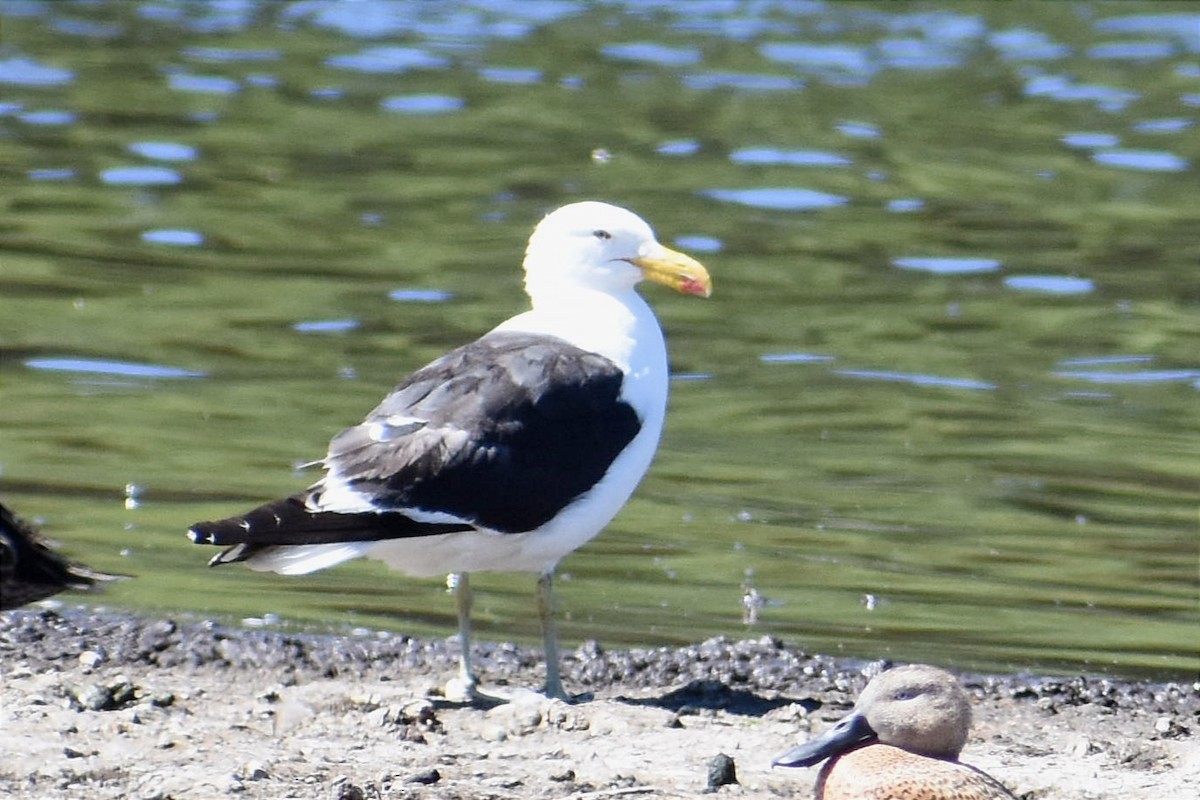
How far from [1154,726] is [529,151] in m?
11.2

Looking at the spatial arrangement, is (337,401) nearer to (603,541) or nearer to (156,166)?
(603,541)

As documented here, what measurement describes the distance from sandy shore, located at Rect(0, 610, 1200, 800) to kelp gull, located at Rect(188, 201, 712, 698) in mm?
380

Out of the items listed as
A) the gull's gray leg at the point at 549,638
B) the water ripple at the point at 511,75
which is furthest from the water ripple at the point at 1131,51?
the gull's gray leg at the point at 549,638

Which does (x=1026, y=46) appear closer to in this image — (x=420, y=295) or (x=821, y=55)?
(x=821, y=55)

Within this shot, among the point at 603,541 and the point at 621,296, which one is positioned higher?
the point at 621,296

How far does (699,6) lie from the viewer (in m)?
24.5

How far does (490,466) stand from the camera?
681 cm

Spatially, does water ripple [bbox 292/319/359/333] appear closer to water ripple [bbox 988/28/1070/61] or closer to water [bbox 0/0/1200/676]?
water [bbox 0/0/1200/676]

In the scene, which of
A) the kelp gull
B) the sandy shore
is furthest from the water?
the kelp gull

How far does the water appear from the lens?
8570 mm

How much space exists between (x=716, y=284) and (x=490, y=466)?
7.15 meters

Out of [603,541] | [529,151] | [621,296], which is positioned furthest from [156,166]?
[621,296]

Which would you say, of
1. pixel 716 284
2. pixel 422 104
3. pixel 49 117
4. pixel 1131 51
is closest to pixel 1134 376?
pixel 716 284

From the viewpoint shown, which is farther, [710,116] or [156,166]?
[710,116]
